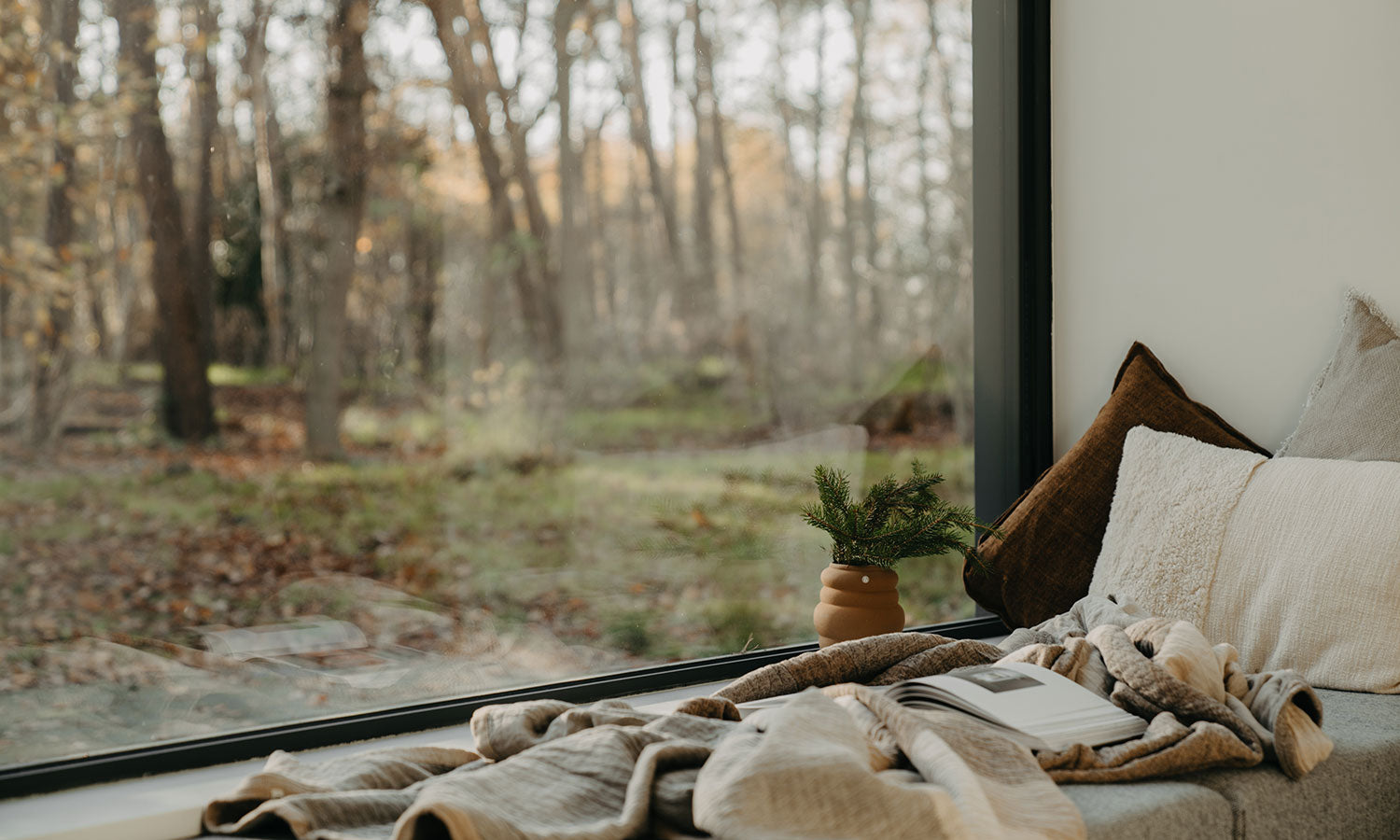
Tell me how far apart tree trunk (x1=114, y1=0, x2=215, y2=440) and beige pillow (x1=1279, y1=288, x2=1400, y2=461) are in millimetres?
2086

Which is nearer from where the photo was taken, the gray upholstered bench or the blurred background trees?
the gray upholstered bench

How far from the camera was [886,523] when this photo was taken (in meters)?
2.10

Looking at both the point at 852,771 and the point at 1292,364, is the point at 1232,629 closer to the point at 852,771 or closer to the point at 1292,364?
the point at 1292,364

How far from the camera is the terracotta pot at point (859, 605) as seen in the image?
2.03 meters

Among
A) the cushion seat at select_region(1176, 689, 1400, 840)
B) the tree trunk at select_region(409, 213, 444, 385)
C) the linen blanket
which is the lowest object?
the cushion seat at select_region(1176, 689, 1400, 840)

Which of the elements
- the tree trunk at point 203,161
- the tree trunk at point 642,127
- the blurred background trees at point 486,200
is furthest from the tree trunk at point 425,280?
the tree trunk at point 642,127

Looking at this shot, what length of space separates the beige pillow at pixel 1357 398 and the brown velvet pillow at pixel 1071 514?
0.50 ft

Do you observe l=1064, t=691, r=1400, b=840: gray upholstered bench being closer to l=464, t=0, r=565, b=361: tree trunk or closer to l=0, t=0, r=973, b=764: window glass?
l=0, t=0, r=973, b=764: window glass

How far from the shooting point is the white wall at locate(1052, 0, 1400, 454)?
220cm

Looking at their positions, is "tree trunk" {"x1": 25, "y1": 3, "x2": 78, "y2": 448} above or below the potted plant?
above

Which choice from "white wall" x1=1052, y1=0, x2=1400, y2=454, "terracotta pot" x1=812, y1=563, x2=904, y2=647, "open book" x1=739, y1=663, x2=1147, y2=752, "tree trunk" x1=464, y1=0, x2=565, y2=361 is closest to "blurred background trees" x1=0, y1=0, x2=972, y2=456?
"tree trunk" x1=464, y1=0, x2=565, y2=361

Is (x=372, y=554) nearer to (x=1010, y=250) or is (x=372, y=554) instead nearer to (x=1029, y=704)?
(x=1029, y=704)

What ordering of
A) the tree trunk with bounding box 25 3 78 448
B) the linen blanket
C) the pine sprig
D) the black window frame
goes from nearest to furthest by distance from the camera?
1. the linen blanket
2. the tree trunk with bounding box 25 3 78 448
3. the pine sprig
4. the black window frame

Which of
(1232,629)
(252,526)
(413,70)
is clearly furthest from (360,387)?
(1232,629)
